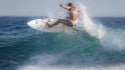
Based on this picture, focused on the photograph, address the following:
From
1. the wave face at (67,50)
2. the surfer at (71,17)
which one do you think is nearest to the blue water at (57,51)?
the wave face at (67,50)

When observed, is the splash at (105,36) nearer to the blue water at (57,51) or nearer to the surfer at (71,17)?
the blue water at (57,51)

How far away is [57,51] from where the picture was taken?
14.8 meters

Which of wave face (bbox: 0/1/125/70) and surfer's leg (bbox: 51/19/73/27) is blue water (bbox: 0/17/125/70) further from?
surfer's leg (bbox: 51/19/73/27)

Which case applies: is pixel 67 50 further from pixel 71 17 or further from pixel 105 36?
pixel 105 36

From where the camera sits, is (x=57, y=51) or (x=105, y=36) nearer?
(x=57, y=51)

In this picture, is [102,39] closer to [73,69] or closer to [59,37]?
[59,37]

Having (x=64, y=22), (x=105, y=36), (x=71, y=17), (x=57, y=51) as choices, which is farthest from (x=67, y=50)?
(x=105, y=36)

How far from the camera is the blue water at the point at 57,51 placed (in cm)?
1334

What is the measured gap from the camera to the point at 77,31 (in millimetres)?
16281

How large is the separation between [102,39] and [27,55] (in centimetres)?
494

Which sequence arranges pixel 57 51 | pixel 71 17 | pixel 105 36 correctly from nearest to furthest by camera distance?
pixel 57 51
pixel 71 17
pixel 105 36

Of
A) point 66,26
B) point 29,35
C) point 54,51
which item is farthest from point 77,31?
point 29,35

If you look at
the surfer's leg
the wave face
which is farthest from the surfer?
the wave face

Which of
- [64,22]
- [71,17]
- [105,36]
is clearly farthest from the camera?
[105,36]
